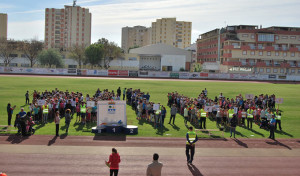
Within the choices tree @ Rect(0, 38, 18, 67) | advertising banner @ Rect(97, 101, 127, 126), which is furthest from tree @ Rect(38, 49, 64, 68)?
advertising banner @ Rect(97, 101, 127, 126)

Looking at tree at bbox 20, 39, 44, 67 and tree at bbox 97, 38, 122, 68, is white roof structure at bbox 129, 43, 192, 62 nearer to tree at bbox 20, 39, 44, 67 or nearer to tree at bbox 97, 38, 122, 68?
tree at bbox 97, 38, 122, 68

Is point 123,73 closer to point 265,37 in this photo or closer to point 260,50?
point 260,50

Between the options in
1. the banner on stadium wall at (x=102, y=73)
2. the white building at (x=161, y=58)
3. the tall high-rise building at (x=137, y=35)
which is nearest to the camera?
the banner on stadium wall at (x=102, y=73)

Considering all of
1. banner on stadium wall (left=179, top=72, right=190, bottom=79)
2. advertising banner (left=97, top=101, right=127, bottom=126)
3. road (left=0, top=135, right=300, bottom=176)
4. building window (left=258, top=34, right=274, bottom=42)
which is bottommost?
road (left=0, top=135, right=300, bottom=176)

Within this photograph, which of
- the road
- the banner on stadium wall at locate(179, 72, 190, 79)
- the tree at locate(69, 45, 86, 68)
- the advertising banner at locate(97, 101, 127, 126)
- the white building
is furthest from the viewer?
the white building

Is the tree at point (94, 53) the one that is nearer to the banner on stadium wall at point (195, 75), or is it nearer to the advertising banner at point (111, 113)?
the banner on stadium wall at point (195, 75)

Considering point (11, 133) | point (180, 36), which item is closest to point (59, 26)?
point (180, 36)

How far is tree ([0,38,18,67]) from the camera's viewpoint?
90.6 m

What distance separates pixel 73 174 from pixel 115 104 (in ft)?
24.1

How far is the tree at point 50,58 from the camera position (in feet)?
291

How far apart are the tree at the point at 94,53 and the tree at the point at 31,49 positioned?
1547cm

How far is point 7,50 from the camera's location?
3588 inches

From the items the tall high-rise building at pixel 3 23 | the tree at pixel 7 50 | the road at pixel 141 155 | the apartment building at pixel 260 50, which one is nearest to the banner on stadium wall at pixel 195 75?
the apartment building at pixel 260 50

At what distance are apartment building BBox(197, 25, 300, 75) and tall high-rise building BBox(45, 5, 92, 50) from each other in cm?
6531
